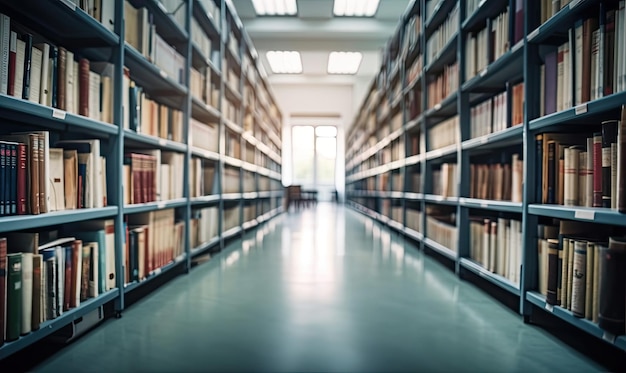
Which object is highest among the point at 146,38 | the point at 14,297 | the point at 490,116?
the point at 146,38

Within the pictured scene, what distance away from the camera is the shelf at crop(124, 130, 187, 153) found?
6.36 ft

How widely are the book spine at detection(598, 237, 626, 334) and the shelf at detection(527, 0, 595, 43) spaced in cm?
82

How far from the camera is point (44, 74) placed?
1412mm

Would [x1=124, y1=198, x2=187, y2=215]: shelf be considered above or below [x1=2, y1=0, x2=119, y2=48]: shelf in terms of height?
below

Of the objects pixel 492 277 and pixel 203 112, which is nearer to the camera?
pixel 492 277

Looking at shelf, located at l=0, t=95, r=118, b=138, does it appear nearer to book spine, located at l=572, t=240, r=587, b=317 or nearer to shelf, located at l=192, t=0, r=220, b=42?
shelf, located at l=192, t=0, r=220, b=42

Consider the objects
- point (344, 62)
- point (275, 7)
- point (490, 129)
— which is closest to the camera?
point (490, 129)

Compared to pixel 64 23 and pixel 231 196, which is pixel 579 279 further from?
pixel 231 196

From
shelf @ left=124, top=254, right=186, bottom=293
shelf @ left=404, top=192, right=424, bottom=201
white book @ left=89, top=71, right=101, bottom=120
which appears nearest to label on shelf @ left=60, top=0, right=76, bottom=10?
white book @ left=89, top=71, right=101, bottom=120

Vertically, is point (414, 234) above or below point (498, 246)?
below

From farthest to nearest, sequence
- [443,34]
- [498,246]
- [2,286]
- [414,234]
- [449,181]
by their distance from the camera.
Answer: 1. [414,234]
2. [443,34]
3. [449,181]
4. [498,246]
5. [2,286]

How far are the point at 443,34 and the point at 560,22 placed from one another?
182cm

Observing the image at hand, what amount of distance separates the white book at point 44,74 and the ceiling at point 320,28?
22.1 ft

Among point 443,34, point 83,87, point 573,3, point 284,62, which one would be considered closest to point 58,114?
point 83,87
